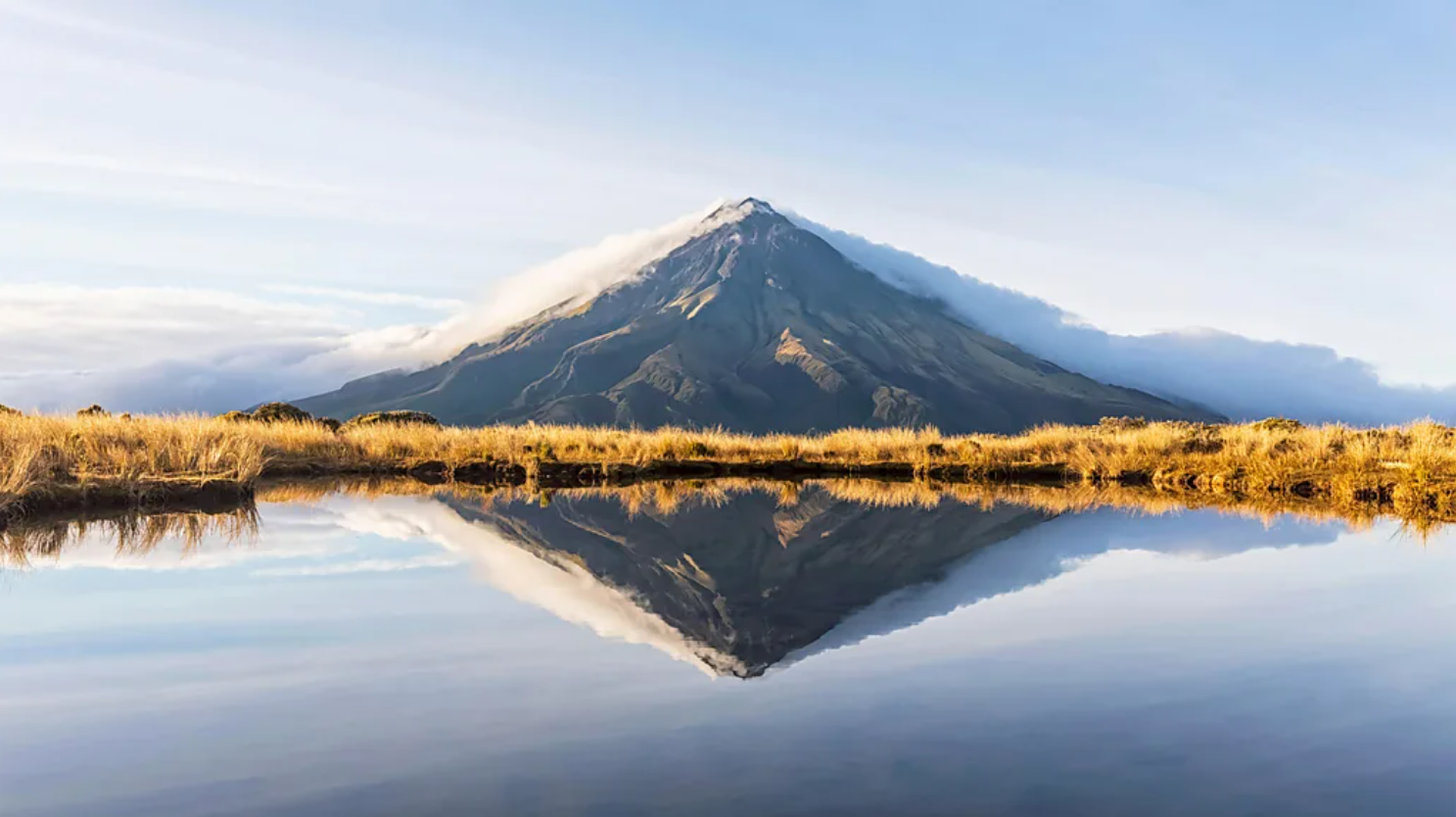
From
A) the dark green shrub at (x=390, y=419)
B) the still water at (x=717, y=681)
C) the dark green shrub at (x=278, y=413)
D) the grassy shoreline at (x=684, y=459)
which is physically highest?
the dark green shrub at (x=278, y=413)

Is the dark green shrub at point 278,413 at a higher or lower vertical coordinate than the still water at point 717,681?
higher

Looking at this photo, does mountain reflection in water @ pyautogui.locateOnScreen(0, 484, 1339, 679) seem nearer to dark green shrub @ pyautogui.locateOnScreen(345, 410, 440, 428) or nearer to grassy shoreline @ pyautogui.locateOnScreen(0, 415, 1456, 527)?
grassy shoreline @ pyautogui.locateOnScreen(0, 415, 1456, 527)

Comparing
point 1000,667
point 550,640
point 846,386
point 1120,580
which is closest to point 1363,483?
point 1120,580

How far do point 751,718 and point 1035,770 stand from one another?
5.15 ft

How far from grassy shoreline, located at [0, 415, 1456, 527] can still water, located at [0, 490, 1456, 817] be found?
16.7 ft

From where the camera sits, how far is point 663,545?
1268cm

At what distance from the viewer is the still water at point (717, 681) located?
4449 millimetres

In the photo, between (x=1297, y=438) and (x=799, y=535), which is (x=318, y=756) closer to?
(x=799, y=535)

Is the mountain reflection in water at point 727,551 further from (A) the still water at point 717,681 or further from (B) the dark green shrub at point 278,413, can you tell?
(B) the dark green shrub at point 278,413

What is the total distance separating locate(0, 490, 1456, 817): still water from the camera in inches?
175

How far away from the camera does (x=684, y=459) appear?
92.7 feet

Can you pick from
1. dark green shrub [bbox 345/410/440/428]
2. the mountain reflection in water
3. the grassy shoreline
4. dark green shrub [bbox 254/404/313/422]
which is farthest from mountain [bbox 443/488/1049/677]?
dark green shrub [bbox 254/404/313/422]

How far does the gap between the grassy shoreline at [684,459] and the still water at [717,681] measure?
5104mm

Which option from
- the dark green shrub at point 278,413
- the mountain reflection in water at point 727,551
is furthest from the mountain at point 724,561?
the dark green shrub at point 278,413
